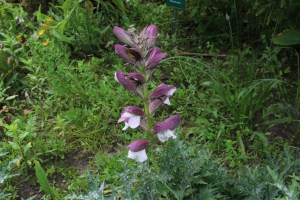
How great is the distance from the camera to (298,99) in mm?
2922

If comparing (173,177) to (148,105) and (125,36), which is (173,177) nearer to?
(148,105)

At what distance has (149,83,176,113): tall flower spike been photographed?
1855 millimetres

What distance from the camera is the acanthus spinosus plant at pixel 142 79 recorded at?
5.87 feet

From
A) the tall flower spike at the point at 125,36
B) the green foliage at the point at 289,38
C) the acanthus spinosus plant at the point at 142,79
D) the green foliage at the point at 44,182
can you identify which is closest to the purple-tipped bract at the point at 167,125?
the acanthus spinosus plant at the point at 142,79

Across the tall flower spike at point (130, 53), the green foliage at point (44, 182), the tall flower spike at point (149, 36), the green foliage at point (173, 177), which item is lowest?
the green foliage at point (44, 182)

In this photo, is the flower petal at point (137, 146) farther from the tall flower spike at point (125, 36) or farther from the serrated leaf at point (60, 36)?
the serrated leaf at point (60, 36)

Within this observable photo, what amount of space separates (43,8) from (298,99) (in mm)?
2666

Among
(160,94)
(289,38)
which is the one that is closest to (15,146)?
(160,94)

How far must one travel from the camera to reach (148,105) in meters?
1.92

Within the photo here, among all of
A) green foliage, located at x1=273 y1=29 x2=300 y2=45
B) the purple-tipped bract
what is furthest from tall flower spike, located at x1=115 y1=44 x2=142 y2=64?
green foliage, located at x1=273 y1=29 x2=300 y2=45

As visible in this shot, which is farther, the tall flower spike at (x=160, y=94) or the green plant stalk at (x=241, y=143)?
the green plant stalk at (x=241, y=143)

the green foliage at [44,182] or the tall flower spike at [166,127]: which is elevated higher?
the tall flower spike at [166,127]

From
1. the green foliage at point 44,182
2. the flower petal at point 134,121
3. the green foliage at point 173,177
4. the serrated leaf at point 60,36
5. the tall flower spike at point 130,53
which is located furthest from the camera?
the serrated leaf at point 60,36

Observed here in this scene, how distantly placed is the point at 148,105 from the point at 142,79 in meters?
0.16
